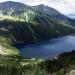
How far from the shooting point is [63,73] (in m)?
162

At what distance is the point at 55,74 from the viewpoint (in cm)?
16600

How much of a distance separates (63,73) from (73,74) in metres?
14.8

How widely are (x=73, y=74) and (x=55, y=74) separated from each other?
2069 cm

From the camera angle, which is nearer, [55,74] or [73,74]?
[73,74]

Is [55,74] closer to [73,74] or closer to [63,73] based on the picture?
[63,73]

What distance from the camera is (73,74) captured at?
147 meters

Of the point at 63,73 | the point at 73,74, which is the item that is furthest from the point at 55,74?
the point at 73,74

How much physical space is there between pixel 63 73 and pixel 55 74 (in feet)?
21.3

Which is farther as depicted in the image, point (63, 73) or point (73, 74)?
point (63, 73)
